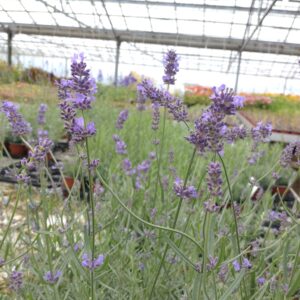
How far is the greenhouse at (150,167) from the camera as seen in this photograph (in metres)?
0.87

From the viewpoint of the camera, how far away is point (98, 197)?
1.41 metres

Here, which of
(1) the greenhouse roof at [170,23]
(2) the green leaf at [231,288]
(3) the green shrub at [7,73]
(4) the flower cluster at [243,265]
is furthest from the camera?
(1) the greenhouse roof at [170,23]

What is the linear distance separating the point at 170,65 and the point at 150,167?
4.70ft

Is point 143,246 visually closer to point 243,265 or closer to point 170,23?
point 243,265

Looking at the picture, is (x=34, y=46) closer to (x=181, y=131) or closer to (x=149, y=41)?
(x=149, y=41)

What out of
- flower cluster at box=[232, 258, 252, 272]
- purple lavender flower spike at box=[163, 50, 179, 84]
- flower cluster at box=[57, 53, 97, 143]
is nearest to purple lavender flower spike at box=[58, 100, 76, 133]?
flower cluster at box=[57, 53, 97, 143]

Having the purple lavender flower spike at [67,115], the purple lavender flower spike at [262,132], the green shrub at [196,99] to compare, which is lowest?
the green shrub at [196,99]

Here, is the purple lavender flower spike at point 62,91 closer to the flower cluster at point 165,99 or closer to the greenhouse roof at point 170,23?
the flower cluster at point 165,99

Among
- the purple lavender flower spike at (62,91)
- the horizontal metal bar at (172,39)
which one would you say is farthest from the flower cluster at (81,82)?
the horizontal metal bar at (172,39)

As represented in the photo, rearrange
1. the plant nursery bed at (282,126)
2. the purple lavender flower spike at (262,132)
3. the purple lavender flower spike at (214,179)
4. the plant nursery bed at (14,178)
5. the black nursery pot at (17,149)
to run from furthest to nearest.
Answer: the plant nursery bed at (282,126) → the black nursery pot at (17,149) → the plant nursery bed at (14,178) → the purple lavender flower spike at (262,132) → the purple lavender flower spike at (214,179)

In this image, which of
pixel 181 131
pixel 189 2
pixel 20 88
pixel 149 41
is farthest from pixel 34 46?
pixel 181 131

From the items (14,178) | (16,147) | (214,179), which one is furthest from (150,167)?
(16,147)

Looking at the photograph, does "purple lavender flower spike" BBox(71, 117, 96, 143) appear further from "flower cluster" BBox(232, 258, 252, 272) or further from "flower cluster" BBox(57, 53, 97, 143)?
"flower cluster" BBox(232, 258, 252, 272)

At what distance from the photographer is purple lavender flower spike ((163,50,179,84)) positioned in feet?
3.46
